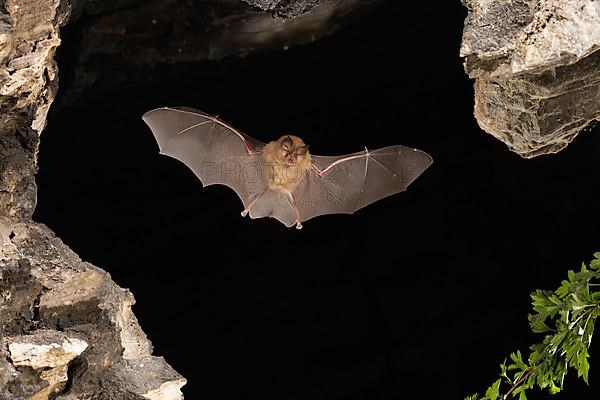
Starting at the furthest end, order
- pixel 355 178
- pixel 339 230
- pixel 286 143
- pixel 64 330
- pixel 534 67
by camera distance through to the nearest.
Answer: pixel 339 230 → pixel 355 178 → pixel 286 143 → pixel 64 330 → pixel 534 67

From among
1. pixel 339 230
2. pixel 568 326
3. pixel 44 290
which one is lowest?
pixel 339 230

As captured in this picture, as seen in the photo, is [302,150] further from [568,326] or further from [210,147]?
[568,326]

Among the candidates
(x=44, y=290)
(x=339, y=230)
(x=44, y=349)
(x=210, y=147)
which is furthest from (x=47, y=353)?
(x=339, y=230)

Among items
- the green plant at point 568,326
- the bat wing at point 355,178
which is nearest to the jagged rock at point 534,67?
the green plant at point 568,326

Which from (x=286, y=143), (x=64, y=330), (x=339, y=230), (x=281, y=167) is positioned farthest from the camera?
(x=339, y=230)

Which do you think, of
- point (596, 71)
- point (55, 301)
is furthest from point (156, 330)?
point (596, 71)

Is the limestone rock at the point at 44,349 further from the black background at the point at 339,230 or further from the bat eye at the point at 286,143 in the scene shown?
the black background at the point at 339,230

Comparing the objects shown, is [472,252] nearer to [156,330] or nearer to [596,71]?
[156,330]

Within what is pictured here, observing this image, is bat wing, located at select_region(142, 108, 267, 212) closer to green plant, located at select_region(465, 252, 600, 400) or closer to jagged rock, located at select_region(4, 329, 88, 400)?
jagged rock, located at select_region(4, 329, 88, 400)
